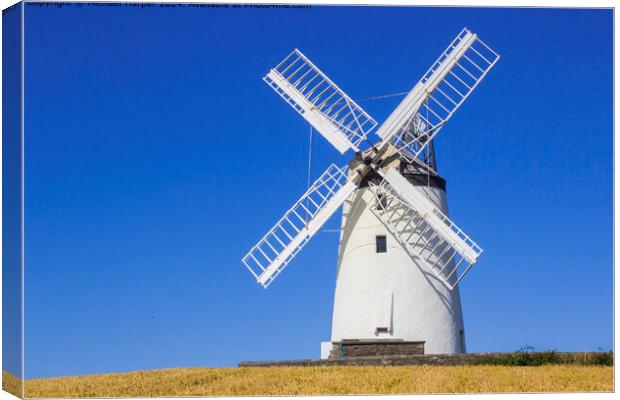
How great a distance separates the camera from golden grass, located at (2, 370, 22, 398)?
19141mm

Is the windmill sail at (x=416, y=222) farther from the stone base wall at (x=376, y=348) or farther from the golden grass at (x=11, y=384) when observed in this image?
the golden grass at (x=11, y=384)

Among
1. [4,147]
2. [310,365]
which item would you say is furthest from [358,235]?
[4,147]

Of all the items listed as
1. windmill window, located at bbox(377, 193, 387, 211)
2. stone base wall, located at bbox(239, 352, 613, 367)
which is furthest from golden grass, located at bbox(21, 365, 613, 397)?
windmill window, located at bbox(377, 193, 387, 211)

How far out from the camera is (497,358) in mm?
22297

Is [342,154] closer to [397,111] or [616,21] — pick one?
[397,111]

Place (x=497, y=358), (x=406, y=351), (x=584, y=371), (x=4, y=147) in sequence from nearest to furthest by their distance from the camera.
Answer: (x=4, y=147) < (x=584, y=371) < (x=497, y=358) < (x=406, y=351)

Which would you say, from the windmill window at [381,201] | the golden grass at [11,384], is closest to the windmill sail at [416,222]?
the windmill window at [381,201]

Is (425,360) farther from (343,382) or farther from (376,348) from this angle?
(343,382)

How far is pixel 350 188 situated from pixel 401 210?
1.02m

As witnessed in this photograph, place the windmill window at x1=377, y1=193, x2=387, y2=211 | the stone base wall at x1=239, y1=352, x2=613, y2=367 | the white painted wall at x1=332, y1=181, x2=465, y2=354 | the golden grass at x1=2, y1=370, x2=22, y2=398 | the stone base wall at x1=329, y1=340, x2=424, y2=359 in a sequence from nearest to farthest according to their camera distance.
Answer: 1. the golden grass at x1=2, y1=370, x2=22, y2=398
2. the stone base wall at x1=239, y1=352, x2=613, y2=367
3. the stone base wall at x1=329, y1=340, x2=424, y2=359
4. the white painted wall at x1=332, y1=181, x2=465, y2=354
5. the windmill window at x1=377, y1=193, x2=387, y2=211

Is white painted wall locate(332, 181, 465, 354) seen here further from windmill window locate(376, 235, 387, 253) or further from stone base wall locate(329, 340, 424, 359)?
stone base wall locate(329, 340, 424, 359)

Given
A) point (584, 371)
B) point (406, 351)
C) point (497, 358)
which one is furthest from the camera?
point (406, 351)

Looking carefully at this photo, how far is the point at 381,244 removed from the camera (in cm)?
2495

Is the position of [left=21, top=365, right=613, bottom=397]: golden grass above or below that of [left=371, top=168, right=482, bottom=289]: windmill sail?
below
